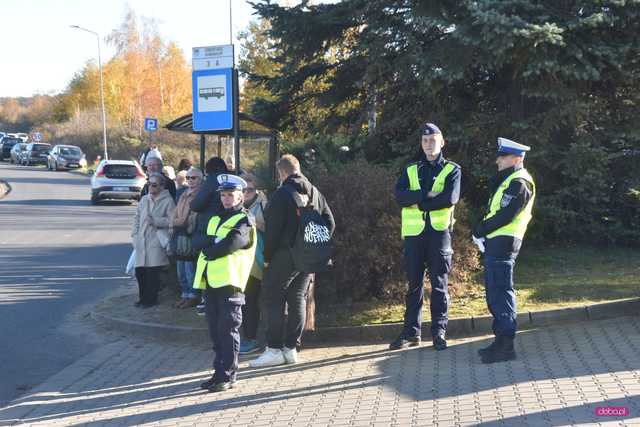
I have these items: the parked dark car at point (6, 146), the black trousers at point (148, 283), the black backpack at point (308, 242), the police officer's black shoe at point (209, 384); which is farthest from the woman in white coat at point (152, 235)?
the parked dark car at point (6, 146)

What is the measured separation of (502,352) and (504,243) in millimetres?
949

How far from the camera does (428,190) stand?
7.13m

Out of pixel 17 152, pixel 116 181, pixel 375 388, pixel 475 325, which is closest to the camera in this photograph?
pixel 375 388

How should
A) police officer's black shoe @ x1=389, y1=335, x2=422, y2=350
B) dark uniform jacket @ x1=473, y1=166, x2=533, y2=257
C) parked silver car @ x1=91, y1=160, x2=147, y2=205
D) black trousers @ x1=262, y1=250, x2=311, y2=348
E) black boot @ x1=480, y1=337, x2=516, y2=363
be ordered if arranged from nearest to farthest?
dark uniform jacket @ x1=473, y1=166, x2=533, y2=257, black boot @ x1=480, y1=337, x2=516, y2=363, black trousers @ x1=262, y1=250, x2=311, y2=348, police officer's black shoe @ x1=389, y1=335, x2=422, y2=350, parked silver car @ x1=91, y1=160, x2=147, y2=205

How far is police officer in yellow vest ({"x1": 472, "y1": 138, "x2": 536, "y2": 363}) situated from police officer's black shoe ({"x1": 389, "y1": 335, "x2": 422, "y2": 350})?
0.79 metres

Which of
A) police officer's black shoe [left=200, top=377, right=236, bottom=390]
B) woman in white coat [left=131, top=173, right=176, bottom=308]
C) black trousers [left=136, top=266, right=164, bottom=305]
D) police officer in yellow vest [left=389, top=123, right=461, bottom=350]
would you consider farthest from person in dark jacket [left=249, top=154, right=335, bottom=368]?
black trousers [left=136, top=266, right=164, bottom=305]

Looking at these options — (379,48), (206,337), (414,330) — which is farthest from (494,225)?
(379,48)

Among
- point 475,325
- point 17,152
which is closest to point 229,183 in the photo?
point 475,325

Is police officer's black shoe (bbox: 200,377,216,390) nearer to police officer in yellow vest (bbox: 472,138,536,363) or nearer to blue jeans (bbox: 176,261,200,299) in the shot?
police officer in yellow vest (bbox: 472,138,536,363)

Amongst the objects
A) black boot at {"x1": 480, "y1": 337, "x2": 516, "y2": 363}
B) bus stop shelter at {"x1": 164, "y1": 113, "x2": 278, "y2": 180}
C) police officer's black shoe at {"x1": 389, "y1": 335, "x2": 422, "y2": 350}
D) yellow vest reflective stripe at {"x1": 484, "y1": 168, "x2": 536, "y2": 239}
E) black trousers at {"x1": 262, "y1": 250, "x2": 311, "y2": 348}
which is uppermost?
bus stop shelter at {"x1": 164, "y1": 113, "x2": 278, "y2": 180}

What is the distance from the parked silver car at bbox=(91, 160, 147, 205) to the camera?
25.5 meters

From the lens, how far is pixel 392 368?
6785 mm

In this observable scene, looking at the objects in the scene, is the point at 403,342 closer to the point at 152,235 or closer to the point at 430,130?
the point at 430,130

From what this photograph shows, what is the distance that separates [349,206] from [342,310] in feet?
3.75
